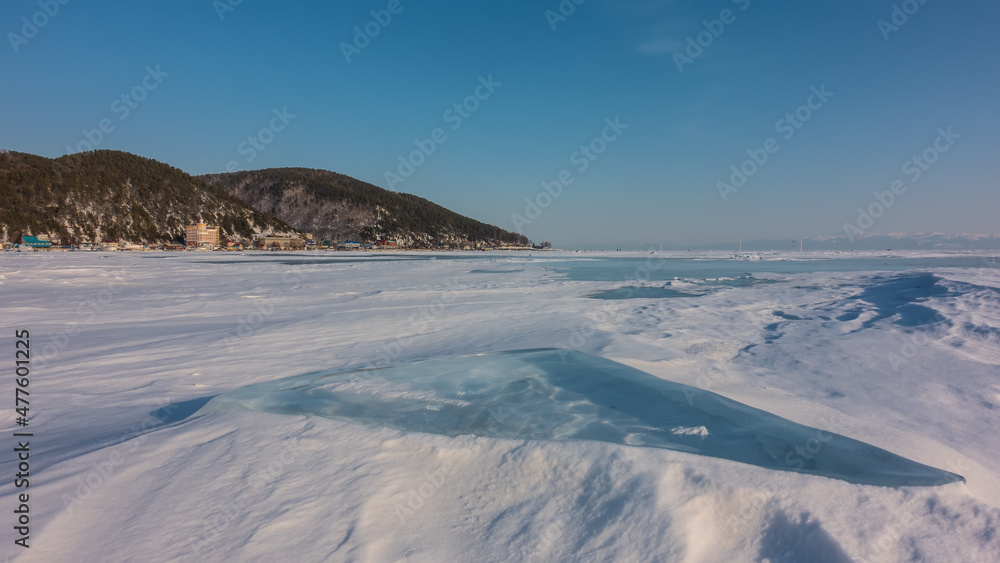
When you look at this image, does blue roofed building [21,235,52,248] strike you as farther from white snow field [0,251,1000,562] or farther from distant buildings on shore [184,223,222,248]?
white snow field [0,251,1000,562]

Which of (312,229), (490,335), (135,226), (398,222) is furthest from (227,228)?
(490,335)

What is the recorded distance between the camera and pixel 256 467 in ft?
9.43

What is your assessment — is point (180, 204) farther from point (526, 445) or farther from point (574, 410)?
point (526, 445)

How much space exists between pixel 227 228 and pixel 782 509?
5425 inches

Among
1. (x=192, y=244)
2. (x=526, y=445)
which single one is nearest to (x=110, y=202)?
(x=192, y=244)

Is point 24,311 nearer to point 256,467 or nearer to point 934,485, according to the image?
point 256,467

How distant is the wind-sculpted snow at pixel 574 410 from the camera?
3.04 meters

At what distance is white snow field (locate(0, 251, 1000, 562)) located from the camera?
2213 mm

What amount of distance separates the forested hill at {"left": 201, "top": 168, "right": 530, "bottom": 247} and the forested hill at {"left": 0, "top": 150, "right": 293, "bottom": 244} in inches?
1186

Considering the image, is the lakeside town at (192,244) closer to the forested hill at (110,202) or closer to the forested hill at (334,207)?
the forested hill at (110,202)

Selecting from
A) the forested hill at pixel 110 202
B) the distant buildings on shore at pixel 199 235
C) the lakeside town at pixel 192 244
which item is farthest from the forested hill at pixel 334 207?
the distant buildings on shore at pixel 199 235

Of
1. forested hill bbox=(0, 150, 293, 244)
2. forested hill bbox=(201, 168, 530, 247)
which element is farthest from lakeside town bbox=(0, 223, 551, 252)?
forested hill bbox=(201, 168, 530, 247)

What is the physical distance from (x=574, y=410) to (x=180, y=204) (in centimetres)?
13699

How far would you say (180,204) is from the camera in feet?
367
